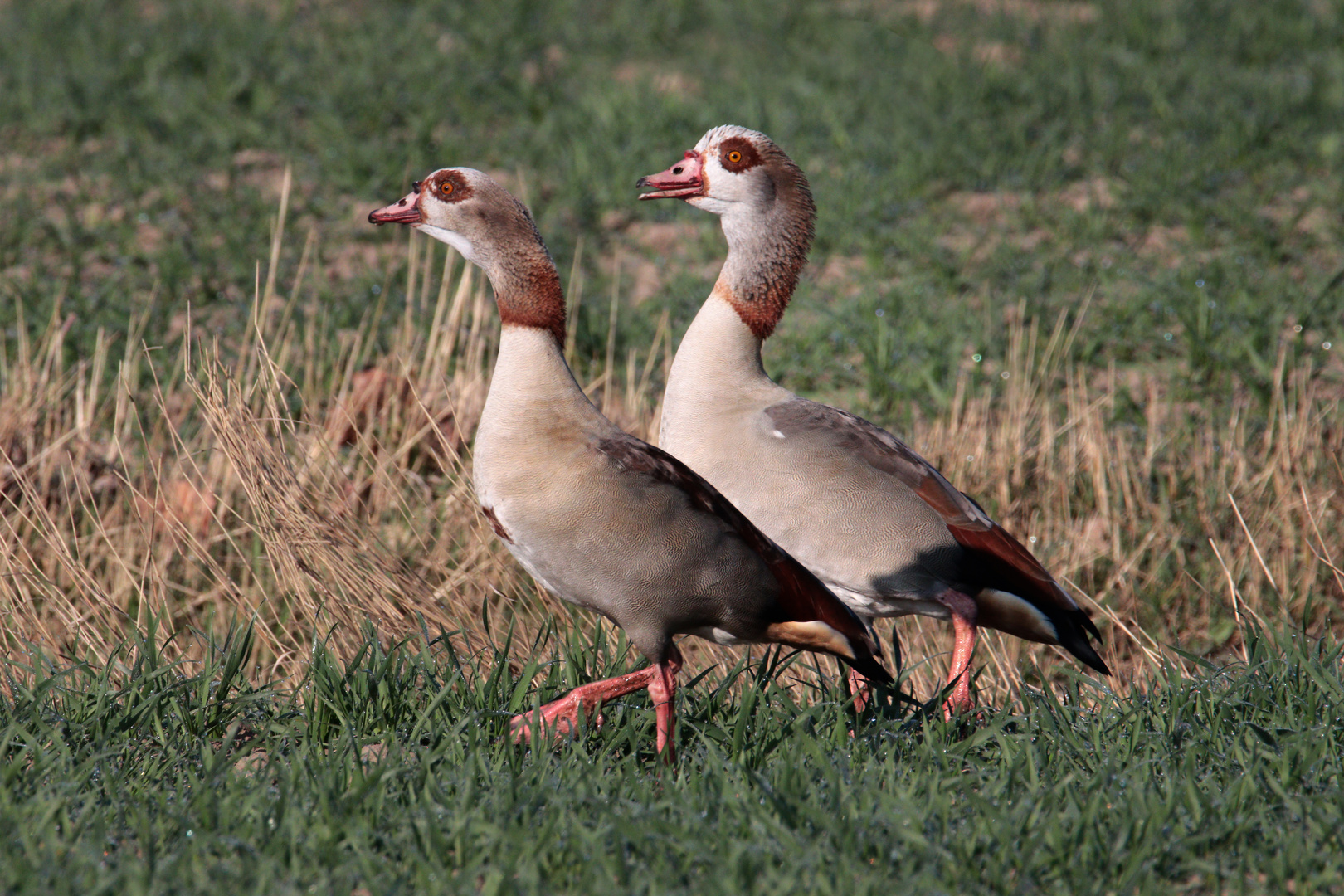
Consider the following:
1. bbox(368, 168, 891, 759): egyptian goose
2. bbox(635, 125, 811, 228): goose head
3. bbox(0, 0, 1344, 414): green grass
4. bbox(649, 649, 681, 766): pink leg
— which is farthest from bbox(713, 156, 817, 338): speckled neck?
bbox(0, 0, 1344, 414): green grass

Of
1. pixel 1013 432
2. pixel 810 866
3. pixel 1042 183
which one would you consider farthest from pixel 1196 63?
pixel 810 866

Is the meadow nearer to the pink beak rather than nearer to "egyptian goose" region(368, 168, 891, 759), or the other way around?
"egyptian goose" region(368, 168, 891, 759)

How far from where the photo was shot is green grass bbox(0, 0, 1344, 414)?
6.60 meters

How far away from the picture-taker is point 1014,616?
3.67 meters

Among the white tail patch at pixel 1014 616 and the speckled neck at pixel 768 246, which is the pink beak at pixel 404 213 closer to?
the speckled neck at pixel 768 246

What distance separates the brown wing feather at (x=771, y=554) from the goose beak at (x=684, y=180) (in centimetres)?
102

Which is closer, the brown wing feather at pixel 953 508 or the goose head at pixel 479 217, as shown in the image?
the goose head at pixel 479 217

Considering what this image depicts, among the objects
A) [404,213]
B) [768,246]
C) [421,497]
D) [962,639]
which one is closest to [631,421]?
[421,497]

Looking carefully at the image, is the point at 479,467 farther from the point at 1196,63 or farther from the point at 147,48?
the point at 1196,63

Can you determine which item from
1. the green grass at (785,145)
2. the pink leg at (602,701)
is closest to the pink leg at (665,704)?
the pink leg at (602,701)

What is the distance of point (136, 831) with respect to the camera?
2.51 meters

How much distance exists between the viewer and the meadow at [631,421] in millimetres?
2574

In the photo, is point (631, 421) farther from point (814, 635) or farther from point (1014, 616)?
point (814, 635)

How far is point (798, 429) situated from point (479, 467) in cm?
105
